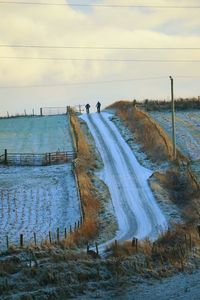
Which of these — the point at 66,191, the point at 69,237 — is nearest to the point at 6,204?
the point at 66,191

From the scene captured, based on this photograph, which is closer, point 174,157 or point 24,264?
point 24,264

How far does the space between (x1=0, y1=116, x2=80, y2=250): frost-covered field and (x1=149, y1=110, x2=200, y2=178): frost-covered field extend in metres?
11.3

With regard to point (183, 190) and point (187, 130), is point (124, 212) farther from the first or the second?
point (187, 130)

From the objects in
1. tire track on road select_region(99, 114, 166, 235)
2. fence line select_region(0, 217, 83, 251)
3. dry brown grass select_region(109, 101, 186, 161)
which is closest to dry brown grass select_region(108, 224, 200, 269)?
fence line select_region(0, 217, 83, 251)

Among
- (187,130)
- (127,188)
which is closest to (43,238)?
(127,188)

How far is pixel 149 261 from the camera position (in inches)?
873

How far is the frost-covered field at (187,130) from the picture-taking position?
5823 centimetres

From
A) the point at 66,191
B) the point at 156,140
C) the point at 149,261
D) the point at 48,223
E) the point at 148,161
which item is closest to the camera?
the point at 149,261

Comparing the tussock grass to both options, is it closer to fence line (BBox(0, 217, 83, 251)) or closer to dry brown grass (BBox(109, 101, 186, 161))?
dry brown grass (BBox(109, 101, 186, 161))

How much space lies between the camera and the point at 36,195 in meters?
44.4

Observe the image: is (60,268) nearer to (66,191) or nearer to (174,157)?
(66,191)

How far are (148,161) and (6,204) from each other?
18774mm

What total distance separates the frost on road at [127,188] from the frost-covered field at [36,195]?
10.4 feet

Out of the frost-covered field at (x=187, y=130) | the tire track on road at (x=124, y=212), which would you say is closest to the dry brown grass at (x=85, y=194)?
the tire track on road at (x=124, y=212)
